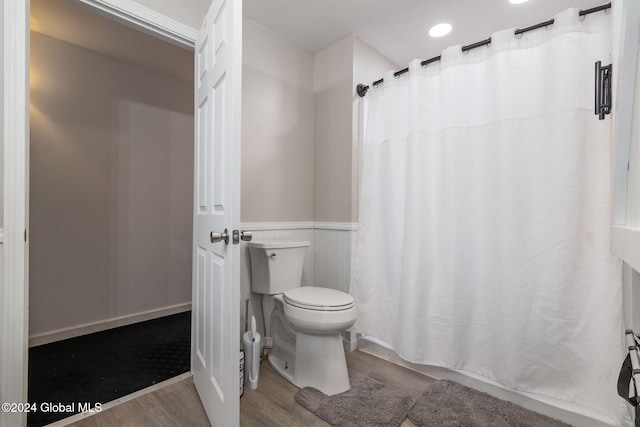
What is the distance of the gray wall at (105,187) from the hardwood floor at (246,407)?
131 cm

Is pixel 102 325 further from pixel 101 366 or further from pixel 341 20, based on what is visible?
pixel 341 20

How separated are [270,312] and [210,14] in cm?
174

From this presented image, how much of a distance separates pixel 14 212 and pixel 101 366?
4.04ft

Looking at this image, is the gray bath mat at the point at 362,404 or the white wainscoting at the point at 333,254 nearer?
the gray bath mat at the point at 362,404

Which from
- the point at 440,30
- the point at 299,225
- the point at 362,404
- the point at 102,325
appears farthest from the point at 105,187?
the point at 440,30

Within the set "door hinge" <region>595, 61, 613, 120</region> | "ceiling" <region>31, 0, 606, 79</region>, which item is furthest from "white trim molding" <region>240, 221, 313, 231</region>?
"door hinge" <region>595, 61, 613, 120</region>

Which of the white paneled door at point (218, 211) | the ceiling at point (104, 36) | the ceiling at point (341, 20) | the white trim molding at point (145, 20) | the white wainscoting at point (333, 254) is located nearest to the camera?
the white paneled door at point (218, 211)

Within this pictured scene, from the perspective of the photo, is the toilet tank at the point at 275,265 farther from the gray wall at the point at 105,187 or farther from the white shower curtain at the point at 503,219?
the gray wall at the point at 105,187

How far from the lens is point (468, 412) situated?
1.45 meters

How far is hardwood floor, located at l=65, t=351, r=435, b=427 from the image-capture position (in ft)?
4.55

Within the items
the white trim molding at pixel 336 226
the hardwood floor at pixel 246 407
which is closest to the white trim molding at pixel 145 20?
the white trim molding at pixel 336 226

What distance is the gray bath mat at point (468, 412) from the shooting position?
4.52 feet

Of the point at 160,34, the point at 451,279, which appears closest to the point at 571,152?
the point at 451,279

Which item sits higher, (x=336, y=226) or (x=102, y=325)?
(x=336, y=226)
